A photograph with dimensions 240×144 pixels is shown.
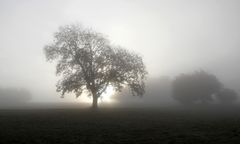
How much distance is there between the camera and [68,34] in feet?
195

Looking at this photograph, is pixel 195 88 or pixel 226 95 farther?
pixel 226 95

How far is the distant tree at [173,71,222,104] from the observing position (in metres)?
132

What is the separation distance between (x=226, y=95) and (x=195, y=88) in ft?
96.7

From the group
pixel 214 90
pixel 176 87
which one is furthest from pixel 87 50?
pixel 214 90

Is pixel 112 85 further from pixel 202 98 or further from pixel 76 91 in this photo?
pixel 202 98

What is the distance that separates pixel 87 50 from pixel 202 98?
91.6 meters

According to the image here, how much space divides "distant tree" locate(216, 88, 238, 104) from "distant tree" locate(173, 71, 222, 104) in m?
7.34

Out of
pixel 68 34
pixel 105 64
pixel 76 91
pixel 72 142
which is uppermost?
pixel 68 34

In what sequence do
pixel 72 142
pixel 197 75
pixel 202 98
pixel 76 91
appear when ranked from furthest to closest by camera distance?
pixel 197 75 < pixel 202 98 < pixel 76 91 < pixel 72 142

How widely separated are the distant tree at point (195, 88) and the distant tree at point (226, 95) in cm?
734

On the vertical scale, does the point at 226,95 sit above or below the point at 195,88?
below

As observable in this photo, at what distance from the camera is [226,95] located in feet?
497

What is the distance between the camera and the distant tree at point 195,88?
434 feet

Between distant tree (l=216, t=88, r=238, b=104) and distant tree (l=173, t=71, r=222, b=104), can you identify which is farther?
distant tree (l=216, t=88, r=238, b=104)
